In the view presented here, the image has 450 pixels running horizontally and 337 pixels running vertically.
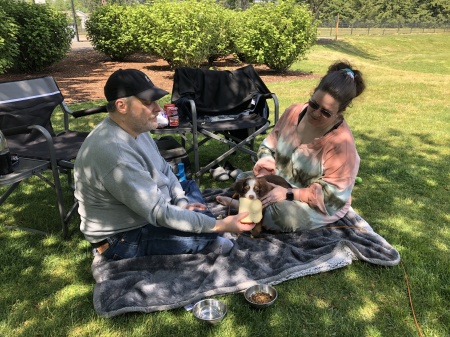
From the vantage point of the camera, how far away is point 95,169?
2193 millimetres

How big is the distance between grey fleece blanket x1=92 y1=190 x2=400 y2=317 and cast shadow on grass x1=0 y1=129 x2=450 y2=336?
0.08 metres

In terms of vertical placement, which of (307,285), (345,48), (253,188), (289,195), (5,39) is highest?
(5,39)

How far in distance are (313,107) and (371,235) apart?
4.13ft

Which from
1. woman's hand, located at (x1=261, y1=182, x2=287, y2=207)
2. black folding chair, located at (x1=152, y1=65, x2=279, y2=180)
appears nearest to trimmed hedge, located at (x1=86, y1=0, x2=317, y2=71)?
black folding chair, located at (x1=152, y1=65, x2=279, y2=180)

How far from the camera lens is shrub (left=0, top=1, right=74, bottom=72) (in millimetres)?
10859

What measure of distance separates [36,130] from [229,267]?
2450mm

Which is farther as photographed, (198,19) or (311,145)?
(198,19)

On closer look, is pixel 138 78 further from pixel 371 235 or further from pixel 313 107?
pixel 371 235

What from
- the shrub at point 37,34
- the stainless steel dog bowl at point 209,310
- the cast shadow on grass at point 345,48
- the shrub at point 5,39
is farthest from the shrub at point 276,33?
the cast shadow on grass at point 345,48

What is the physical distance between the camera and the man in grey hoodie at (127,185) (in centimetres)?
216

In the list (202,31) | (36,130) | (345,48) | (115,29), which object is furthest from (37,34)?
(345,48)

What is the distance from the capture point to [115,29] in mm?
13977

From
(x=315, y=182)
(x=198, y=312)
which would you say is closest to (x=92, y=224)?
(x=198, y=312)

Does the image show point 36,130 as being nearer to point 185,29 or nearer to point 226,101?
point 226,101
